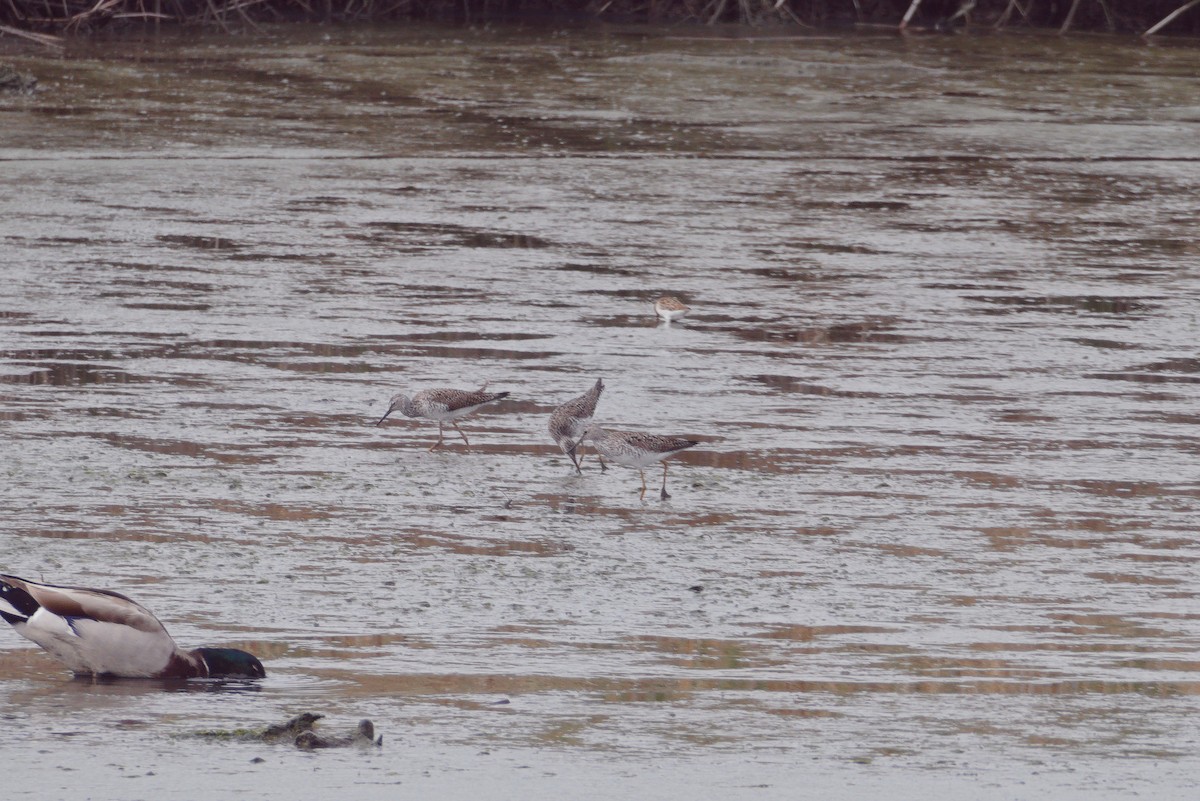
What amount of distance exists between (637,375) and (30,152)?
8.47 meters

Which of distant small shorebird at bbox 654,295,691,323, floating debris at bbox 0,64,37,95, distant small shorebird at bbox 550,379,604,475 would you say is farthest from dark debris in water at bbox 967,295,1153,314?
floating debris at bbox 0,64,37,95

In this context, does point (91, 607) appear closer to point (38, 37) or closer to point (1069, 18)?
point (38, 37)

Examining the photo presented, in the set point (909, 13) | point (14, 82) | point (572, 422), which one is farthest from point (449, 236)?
point (909, 13)

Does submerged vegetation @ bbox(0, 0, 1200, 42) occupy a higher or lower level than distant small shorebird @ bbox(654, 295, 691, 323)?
higher

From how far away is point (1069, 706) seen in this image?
19.1 ft

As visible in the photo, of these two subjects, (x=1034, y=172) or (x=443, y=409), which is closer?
(x=443, y=409)

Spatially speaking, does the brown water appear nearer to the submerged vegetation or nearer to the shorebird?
the shorebird

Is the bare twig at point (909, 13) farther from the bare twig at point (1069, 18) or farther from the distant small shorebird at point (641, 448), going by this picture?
the distant small shorebird at point (641, 448)

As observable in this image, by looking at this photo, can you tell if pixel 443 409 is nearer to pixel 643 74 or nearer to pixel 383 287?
pixel 383 287

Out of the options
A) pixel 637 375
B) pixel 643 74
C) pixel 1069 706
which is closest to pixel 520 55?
pixel 643 74

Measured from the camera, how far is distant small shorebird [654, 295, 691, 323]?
11.8 meters

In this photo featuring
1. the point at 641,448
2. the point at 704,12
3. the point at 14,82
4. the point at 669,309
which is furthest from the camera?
the point at 704,12

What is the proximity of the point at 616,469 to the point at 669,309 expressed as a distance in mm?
2676

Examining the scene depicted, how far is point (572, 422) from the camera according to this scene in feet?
29.2
